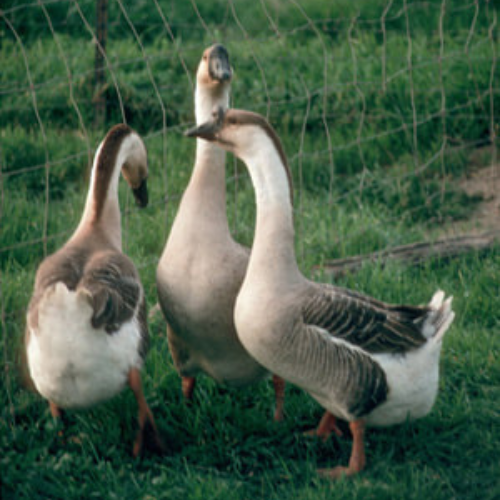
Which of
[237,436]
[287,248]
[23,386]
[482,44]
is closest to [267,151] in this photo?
[287,248]

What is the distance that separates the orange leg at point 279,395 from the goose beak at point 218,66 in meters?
1.39

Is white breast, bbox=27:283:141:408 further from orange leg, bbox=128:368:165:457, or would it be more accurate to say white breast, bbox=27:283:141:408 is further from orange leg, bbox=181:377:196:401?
orange leg, bbox=181:377:196:401

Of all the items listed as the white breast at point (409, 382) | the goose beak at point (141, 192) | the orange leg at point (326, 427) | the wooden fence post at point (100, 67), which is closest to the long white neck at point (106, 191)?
the goose beak at point (141, 192)

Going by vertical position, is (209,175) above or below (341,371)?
above

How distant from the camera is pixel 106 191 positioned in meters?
4.19

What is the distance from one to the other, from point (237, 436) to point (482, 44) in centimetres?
473

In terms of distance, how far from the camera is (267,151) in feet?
12.5

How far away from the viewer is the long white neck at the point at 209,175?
4.22m

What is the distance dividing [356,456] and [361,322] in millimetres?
573

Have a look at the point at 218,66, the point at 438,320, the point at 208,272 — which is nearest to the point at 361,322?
the point at 438,320

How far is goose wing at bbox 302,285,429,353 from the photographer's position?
12.7ft

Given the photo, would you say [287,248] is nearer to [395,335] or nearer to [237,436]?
[395,335]

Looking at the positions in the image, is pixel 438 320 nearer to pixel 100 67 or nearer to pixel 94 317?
pixel 94 317

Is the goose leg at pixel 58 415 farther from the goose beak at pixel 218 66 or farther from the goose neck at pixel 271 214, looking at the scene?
the goose beak at pixel 218 66
